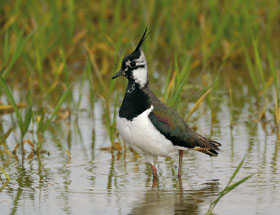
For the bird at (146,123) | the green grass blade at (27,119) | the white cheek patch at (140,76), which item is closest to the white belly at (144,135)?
the bird at (146,123)

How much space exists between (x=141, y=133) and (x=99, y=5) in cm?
733

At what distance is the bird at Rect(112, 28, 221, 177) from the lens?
597 cm

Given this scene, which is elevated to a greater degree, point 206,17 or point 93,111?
point 206,17

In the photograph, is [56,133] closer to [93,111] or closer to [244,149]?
[93,111]

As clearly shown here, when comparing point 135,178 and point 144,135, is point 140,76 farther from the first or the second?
point 135,178

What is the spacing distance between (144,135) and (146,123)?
103 mm

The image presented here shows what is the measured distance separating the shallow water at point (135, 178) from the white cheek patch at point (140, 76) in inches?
32.9

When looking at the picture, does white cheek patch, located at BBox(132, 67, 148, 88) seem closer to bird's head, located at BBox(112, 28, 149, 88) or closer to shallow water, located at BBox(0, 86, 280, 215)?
bird's head, located at BBox(112, 28, 149, 88)

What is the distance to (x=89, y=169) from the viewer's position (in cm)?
664

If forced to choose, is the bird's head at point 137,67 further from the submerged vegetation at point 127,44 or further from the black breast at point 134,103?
the submerged vegetation at point 127,44

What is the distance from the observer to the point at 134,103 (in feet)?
20.0

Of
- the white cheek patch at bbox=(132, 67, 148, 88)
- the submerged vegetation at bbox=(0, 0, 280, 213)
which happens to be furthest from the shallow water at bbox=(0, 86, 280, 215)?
the submerged vegetation at bbox=(0, 0, 280, 213)

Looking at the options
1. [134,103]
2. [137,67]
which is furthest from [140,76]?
[134,103]

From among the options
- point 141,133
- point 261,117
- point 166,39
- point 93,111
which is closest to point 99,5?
point 166,39
